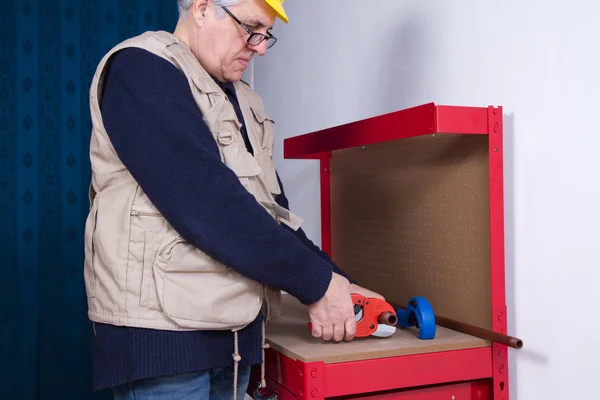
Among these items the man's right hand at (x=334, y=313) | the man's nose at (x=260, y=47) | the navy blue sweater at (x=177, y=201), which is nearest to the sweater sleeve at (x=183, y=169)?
the navy blue sweater at (x=177, y=201)

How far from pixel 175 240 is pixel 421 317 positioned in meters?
0.54

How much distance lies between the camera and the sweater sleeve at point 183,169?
3.50 feet

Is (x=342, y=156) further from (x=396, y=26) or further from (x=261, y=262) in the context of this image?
(x=261, y=262)

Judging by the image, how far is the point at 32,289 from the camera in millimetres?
2738

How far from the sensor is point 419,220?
1595 mm

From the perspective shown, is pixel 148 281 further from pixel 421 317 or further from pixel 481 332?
pixel 481 332

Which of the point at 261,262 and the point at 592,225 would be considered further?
the point at 592,225

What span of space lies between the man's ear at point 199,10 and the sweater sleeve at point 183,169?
0.50ft

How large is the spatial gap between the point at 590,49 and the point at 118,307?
3.27ft

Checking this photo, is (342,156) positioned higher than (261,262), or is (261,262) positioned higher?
(342,156)

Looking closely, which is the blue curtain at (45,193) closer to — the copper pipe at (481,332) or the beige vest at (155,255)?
the beige vest at (155,255)

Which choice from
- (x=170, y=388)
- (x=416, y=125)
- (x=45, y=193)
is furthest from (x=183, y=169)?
(x=45, y=193)

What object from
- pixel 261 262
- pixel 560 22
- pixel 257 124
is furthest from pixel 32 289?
pixel 560 22

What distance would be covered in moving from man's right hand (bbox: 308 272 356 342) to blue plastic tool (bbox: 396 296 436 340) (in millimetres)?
160
